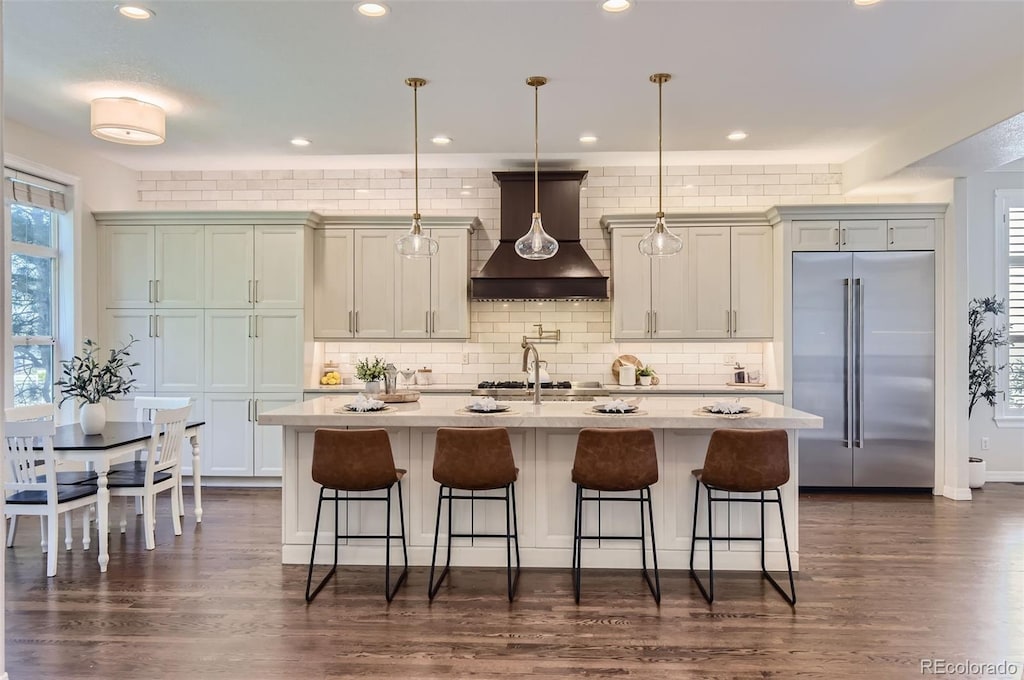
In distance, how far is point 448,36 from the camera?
355cm

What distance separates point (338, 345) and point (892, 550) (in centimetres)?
487

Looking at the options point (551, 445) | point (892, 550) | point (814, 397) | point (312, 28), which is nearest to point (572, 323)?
point (814, 397)

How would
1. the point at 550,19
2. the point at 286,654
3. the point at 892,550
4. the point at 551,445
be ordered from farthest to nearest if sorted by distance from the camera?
the point at 892,550, the point at 551,445, the point at 550,19, the point at 286,654

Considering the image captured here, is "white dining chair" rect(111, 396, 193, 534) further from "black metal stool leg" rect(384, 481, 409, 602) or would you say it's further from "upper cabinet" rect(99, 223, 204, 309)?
"black metal stool leg" rect(384, 481, 409, 602)

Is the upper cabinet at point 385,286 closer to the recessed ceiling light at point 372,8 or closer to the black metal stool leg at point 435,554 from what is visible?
the black metal stool leg at point 435,554

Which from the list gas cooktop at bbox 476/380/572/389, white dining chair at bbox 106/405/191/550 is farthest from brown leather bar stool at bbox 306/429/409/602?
gas cooktop at bbox 476/380/572/389

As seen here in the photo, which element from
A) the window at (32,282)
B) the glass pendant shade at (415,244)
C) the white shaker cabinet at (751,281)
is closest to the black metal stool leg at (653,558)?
the glass pendant shade at (415,244)

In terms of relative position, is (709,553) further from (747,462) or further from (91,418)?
(91,418)

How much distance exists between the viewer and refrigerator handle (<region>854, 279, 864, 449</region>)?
5.71 m

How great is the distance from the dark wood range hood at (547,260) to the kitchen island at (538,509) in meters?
2.22

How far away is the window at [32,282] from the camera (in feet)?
17.1

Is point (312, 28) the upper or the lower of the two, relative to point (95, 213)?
upper

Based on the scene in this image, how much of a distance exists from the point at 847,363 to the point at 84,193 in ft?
22.3

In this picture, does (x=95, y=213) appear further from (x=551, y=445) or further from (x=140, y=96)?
(x=551, y=445)
